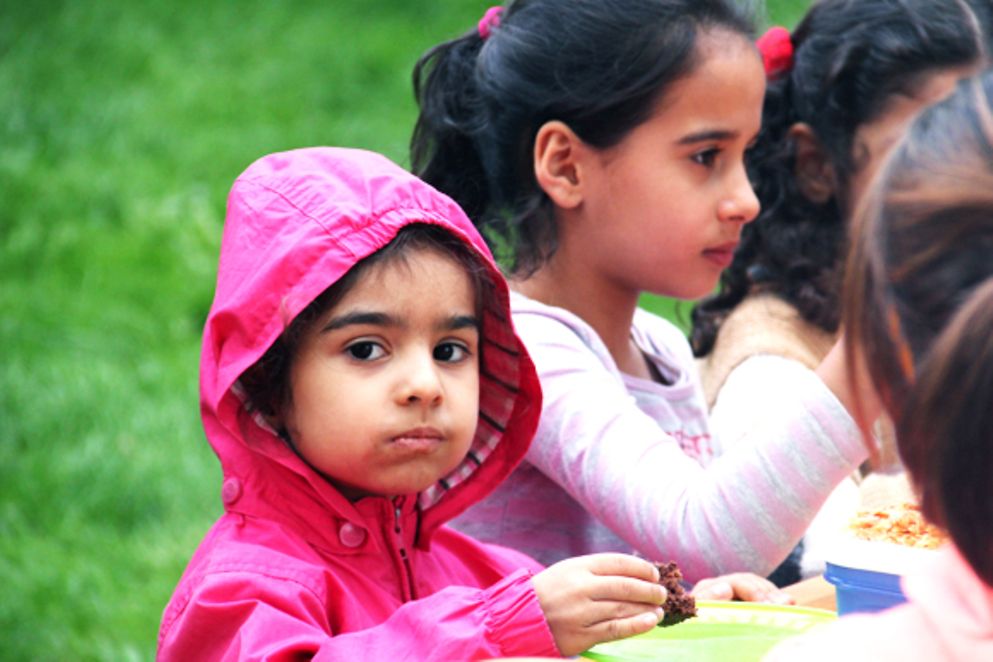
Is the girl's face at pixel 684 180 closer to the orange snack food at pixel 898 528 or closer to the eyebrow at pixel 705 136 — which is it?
the eyebrow at pixel 705 136

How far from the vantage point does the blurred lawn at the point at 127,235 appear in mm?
3672

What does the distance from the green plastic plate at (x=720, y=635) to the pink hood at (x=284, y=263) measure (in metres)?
0.35

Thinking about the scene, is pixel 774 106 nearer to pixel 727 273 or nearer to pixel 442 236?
pixel 727 273

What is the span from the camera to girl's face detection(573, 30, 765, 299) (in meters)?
2.12

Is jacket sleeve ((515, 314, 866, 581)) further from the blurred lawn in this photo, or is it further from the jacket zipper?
the blurred lawn

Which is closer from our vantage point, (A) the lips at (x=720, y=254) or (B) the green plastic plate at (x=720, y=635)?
(B) the green plastic plate at (x=720, y=635)

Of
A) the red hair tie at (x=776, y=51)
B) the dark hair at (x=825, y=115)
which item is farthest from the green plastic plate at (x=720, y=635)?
the red hair tie at (x=776, y=51)

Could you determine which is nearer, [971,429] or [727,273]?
[971,429]

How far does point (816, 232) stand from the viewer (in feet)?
9.55

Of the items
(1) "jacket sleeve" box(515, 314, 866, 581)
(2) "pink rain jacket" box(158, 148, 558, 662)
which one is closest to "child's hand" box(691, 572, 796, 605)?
(1) "jacket sleeve" box(515, 314, 866, 581)

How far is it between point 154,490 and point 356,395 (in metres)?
2.48

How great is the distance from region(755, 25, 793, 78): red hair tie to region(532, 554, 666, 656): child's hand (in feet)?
5.44

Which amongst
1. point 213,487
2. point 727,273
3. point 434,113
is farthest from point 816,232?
point 213,487

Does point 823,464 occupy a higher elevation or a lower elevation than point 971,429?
lower
